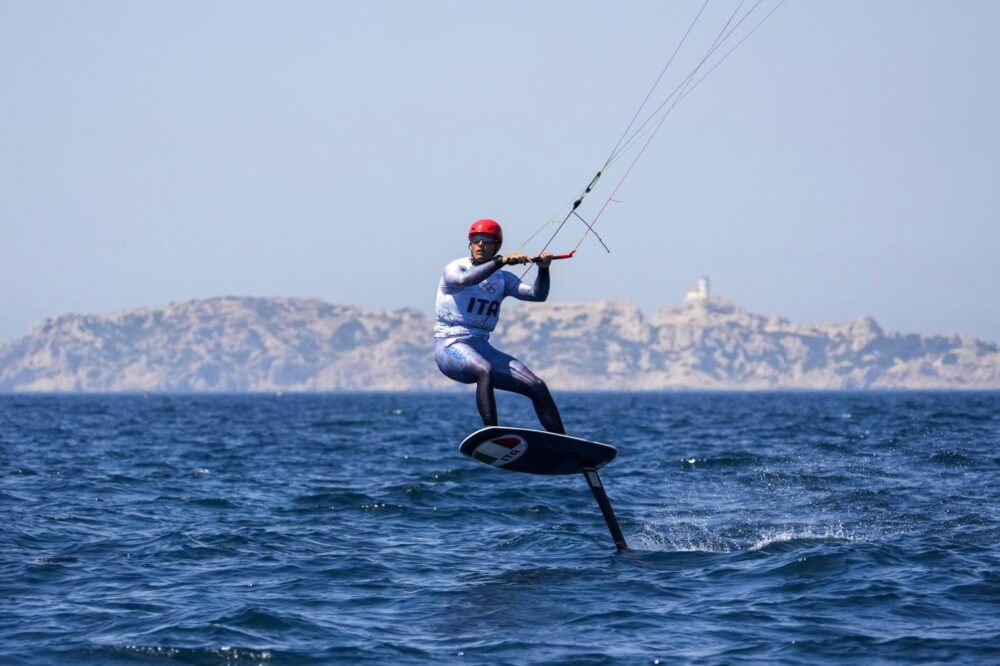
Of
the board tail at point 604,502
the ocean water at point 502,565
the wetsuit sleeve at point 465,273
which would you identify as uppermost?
the wetsuit sleeve at point 465,273

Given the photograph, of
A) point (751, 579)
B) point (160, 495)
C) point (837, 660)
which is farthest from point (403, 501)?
point (837, 660)

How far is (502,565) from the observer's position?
15.6m

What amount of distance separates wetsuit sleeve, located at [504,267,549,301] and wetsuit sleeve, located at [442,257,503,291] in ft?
1.86

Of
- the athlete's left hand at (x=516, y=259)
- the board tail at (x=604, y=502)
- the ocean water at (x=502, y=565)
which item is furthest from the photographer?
the board tail at (x=604, y=502)

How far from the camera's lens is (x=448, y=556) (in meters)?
16.3

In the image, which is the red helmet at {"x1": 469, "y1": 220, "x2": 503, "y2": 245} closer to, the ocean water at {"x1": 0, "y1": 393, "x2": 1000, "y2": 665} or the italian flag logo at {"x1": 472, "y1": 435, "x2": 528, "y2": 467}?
the italian flag logo at {"x1": 472, "y1": 435, "x2": 528, "y2": 467}

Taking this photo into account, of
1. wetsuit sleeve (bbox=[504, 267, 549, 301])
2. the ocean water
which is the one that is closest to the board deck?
the ocean water

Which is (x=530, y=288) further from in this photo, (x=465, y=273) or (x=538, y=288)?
(x=465, y=273)

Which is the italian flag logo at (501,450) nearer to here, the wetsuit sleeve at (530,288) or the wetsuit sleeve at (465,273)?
the wetsuit sleeve at (530,288)

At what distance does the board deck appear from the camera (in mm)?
13977

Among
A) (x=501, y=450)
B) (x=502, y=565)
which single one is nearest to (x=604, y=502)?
(x=502, y=565)

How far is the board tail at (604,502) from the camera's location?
15.2 m

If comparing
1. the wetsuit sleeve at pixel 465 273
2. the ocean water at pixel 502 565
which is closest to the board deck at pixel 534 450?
the ocean water at pixel 502 565

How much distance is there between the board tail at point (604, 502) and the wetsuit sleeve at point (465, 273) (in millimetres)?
2919
